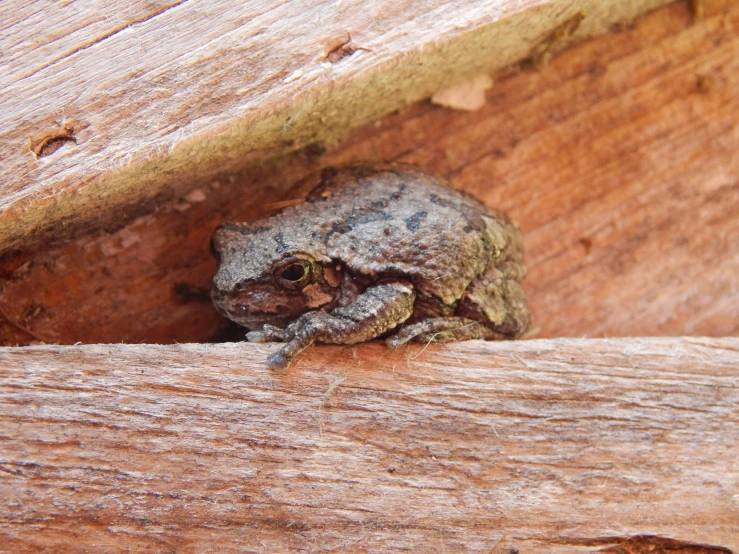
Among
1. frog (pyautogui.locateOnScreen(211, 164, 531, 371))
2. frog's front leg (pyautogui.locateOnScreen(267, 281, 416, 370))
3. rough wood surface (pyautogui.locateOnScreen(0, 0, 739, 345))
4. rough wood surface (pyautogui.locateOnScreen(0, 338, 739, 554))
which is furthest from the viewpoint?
rough wood surface (pyautogui.locateOnScreen(0, 0, 739, 345))

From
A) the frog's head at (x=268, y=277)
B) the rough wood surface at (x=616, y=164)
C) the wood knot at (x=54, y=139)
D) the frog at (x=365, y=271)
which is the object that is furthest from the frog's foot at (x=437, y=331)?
the wood knot at (x=54, y=139)

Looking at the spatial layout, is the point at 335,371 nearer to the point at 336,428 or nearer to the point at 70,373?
the point at 336,428

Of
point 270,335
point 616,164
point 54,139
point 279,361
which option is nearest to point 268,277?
point 270,335

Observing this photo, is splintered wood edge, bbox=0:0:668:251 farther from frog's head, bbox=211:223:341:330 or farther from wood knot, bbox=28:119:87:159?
frog's head, bbox=211:223:341:330

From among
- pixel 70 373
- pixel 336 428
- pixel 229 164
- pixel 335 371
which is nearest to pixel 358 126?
pixel 229 164

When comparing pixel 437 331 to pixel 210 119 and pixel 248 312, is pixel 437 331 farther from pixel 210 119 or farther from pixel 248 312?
pixel 210 119

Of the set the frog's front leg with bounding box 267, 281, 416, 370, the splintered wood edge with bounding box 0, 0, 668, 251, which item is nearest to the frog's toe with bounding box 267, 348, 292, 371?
the frog's front leg with bounding box 267, 281, 416, 370
